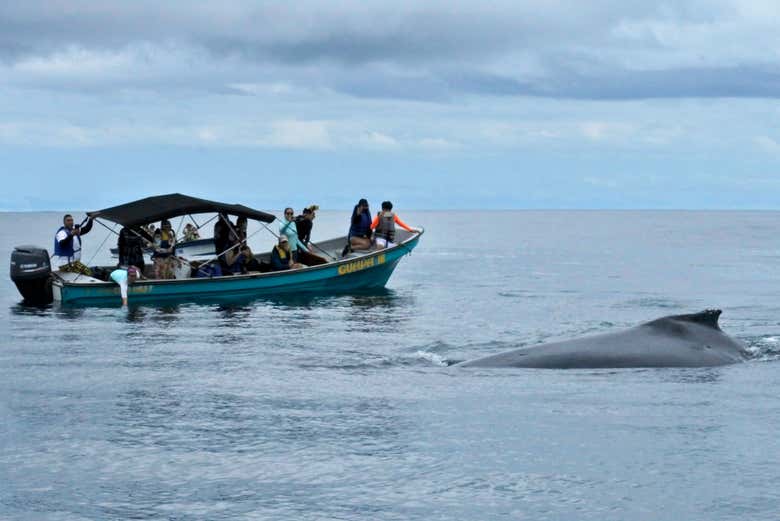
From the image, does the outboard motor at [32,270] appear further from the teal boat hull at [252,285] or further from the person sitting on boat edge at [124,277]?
the person sitting on boat edge at [124,277]

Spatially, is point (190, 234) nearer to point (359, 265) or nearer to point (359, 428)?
point (359, 265)

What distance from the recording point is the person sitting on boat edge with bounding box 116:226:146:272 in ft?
113

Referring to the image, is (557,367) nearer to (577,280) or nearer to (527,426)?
(527,426)

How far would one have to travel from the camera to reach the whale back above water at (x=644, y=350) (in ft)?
65.4

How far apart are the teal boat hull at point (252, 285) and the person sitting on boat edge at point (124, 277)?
0.21 m

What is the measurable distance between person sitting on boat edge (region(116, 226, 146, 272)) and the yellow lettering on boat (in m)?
6.26

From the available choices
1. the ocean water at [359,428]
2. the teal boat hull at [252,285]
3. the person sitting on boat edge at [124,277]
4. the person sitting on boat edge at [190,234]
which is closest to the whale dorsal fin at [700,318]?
the ocean water at [359,428]

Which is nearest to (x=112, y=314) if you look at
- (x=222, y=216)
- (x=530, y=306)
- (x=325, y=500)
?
(x=222, y=216)

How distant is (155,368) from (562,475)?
33.4ft

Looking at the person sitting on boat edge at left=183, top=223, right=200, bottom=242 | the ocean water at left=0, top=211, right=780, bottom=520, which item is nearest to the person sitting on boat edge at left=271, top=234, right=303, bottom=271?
the ocean water at left=0, top=211, right=780, bottom=520

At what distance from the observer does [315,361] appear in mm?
22078

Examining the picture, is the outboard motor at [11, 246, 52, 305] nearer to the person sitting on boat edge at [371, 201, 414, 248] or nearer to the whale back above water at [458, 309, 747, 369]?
the person sitting on boat edge at [371, 201, 414, 248]

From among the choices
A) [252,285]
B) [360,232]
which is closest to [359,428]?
[252,285]

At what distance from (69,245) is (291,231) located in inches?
266
